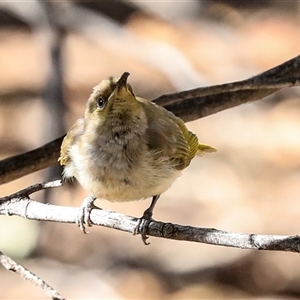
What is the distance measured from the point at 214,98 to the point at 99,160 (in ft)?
1.74

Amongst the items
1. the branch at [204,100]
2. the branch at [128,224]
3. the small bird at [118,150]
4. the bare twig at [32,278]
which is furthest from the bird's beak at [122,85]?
the bare twig at [32,278]

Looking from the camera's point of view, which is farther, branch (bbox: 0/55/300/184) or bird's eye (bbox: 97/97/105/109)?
bird's eye (bbox: 97/97/105/109)

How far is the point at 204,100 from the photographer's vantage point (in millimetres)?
2576

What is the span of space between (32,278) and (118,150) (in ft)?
2.81

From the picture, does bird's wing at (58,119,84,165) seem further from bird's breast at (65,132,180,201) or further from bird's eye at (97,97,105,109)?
bird's eye at (97,97,105,109)

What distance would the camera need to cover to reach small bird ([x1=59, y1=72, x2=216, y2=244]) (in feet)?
7.89

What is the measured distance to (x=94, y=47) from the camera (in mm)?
6160

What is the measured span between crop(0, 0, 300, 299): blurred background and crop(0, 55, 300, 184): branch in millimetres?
732

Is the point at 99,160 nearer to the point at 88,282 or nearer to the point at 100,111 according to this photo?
the point at 100,111

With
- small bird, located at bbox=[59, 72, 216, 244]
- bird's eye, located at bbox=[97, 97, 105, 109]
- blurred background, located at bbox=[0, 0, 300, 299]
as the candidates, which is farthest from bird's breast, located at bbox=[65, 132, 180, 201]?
blurred background, located at bbox=[0, 0, 300, 299]

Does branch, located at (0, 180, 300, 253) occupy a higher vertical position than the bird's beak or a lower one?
lower

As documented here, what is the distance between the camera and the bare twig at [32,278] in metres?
1.59

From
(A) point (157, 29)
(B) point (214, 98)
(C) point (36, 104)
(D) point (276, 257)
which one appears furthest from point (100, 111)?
(A) point (157, 29)

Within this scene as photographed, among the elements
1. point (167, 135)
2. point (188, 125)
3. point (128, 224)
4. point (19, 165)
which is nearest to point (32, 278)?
point (128, 224)
